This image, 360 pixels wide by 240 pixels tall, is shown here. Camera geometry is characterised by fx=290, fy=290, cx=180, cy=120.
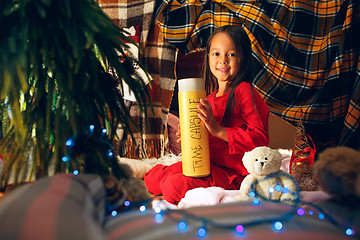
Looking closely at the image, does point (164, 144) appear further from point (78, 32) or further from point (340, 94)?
point (78, 32)

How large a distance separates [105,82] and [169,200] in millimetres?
512

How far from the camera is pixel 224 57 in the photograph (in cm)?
96

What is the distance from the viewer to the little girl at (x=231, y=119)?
88 centimetres

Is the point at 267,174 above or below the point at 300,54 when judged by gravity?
below

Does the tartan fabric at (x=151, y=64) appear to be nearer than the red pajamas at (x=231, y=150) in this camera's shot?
No

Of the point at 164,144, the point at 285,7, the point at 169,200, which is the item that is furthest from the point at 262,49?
the point at 169,200

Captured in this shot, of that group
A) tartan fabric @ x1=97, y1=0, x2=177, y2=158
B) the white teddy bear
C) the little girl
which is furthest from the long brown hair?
tartan fabric @ x1=97, y1=0, x2=177, y2=158

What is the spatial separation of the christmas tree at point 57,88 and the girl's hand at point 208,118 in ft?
0.84

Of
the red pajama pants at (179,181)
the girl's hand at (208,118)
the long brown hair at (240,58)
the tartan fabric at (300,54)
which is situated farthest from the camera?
the tartan fabric at (300,54)

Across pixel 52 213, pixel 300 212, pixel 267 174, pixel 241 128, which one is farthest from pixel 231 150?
pixel 52 213

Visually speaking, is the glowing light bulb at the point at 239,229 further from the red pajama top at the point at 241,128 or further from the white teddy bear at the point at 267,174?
the red pajama top at the point at 241,128

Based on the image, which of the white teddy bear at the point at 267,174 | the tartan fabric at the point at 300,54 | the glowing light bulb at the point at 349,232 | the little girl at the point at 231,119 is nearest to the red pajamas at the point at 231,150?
the little girl at the point at 231,119

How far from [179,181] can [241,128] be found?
0.26m

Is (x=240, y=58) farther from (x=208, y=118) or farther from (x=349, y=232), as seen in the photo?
(x=349, y=232)
